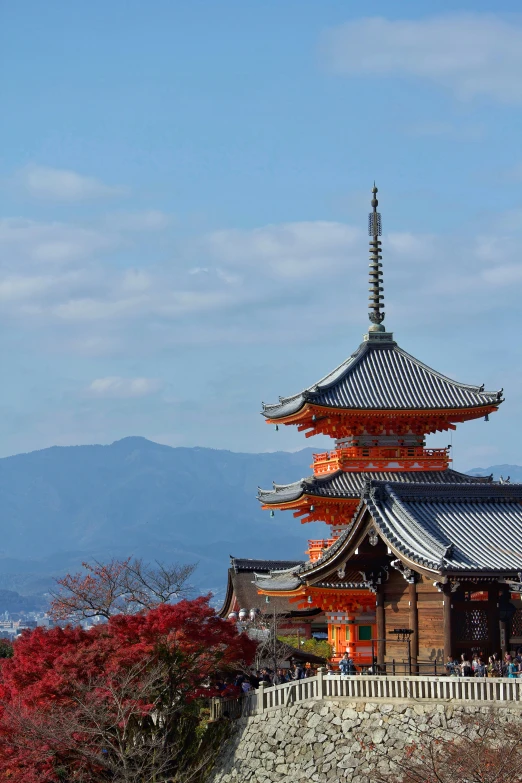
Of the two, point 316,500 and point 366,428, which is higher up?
point 366,428

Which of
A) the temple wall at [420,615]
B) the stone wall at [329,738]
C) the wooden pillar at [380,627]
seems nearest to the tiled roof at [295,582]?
the wooden pillar at [380,627]

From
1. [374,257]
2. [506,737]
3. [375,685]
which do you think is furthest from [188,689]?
[374,257]

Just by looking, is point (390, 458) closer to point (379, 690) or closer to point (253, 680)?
point (253, 680)

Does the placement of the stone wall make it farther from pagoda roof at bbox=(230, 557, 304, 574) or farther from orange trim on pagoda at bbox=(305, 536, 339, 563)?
pagoda roof at bbox=(230, 557, 304, 574)

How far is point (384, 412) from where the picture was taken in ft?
162

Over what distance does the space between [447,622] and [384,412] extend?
50.7ft

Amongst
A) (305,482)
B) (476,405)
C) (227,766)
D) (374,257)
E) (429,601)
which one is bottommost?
(227,766)

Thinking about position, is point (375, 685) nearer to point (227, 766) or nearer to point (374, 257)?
point (227, 766)

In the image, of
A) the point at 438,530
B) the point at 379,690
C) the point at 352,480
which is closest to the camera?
the point at 379,690

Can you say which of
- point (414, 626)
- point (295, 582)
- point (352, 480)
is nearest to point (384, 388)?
point (352, 480)

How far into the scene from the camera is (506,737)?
29.2 m

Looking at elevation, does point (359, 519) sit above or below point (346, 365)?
below

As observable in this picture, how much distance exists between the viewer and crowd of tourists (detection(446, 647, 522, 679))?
33250 mm

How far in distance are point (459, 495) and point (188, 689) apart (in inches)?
405
